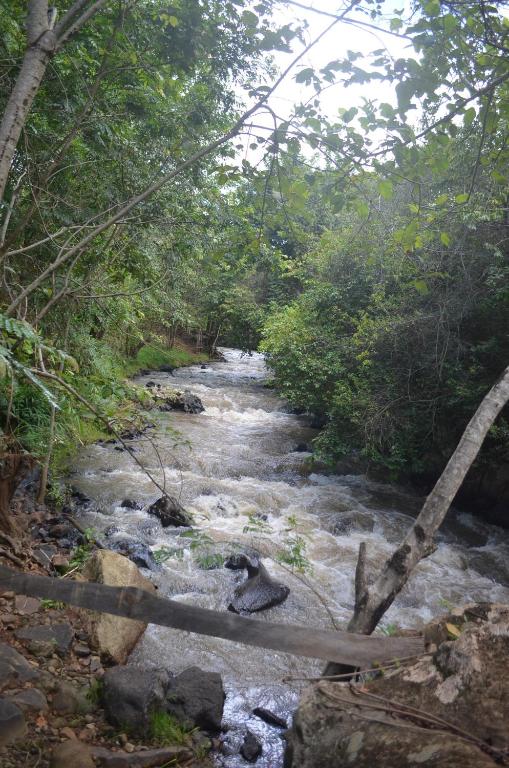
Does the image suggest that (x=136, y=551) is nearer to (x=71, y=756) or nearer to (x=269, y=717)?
(x=269, y=717)

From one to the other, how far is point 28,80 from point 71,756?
424 centimetres

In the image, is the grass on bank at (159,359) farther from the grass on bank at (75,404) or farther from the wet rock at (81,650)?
the wet rock at (81,650)

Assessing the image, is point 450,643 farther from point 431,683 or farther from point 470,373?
point 470,373

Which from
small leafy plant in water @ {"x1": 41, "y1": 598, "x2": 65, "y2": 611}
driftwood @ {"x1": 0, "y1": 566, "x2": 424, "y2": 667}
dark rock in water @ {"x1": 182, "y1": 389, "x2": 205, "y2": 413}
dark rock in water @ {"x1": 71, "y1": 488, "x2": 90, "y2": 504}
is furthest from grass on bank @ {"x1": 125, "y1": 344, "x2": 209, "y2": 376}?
driftwood @ {"x1": 0, "y1": 566, "x2": 424, "y2": 667}

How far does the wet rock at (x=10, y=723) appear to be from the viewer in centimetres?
294

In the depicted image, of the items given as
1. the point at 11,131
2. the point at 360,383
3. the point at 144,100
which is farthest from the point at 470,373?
the point at 11,131

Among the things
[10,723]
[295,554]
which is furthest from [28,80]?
[295,554]

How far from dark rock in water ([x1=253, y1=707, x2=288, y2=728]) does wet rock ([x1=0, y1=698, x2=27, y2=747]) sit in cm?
219

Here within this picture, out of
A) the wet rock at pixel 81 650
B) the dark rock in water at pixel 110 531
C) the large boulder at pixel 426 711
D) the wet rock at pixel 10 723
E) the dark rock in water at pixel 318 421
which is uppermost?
the large boulder at pixel 426 711

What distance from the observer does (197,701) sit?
4105 millimetres

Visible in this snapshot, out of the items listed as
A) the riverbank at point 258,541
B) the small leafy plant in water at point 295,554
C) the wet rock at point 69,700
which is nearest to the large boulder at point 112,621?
the riverbank at point 258,541

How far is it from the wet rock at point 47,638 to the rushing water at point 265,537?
89cm

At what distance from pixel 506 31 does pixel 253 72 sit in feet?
11.6

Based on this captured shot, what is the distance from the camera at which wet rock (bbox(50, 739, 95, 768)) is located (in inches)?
118
